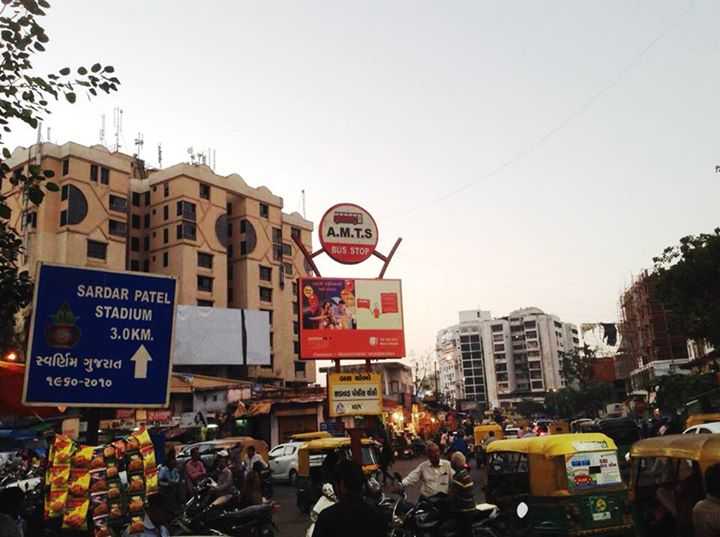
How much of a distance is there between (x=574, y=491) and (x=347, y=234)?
9.24 m

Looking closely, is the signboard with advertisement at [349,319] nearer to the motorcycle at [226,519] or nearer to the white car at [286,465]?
the motorcycle at [226,519]

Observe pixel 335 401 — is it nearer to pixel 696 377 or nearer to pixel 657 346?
pixel 696 377

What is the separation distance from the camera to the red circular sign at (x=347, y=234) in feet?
Answer: 55.7

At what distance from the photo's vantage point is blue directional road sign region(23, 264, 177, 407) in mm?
5543

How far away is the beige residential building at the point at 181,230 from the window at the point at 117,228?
101 millimetres

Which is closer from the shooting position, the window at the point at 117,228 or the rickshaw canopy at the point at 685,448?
the rickshaw canopy at the point at 685,448

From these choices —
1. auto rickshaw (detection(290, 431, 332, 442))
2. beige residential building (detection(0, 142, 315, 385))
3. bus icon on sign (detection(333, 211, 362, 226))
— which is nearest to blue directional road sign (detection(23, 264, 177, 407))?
bus icon on sign (detection(333, 211, 362, 226))

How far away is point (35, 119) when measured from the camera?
7.23 m

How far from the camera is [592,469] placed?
10164 mm

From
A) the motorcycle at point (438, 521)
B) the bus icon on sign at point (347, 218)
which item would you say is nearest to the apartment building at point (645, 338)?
the bus icon on sign at point (347, 218)

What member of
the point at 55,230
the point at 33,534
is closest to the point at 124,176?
the point at 55,230

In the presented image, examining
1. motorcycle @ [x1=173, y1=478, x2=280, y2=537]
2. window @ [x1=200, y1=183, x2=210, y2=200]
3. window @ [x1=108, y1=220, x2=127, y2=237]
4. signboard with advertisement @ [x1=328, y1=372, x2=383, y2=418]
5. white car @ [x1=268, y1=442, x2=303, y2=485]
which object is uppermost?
window @ [x1=200, y1=183, x2=210, y2=200]

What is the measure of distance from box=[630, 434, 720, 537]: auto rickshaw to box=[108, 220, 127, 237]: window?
208 ft

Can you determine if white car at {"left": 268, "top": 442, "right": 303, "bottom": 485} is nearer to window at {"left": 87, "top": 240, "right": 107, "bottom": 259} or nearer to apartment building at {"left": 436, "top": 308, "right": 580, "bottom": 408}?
window at {"left": 87, "top": 240, "right": 107, "bottom": 259}
